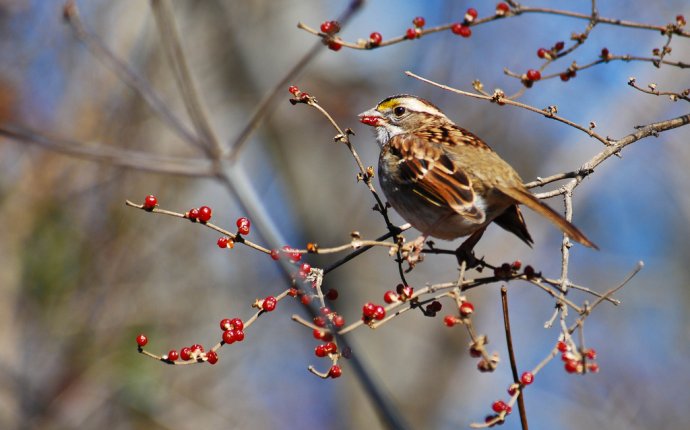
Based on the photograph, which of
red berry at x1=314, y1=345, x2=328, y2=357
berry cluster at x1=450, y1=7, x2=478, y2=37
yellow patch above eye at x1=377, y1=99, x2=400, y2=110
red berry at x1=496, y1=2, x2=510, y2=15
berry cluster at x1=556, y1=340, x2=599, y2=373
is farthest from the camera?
yellow patch above eye at x1=377, y1=99, x2=400, y2=110

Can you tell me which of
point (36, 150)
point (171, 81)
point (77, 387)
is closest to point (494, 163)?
point (77, 387)

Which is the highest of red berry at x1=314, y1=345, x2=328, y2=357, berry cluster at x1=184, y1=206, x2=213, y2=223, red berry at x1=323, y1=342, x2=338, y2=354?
berry cluster at x1=184, y1=206, x2=213, y2=223

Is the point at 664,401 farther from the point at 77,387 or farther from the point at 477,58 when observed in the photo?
the point at 77,387

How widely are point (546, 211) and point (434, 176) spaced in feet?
2.38

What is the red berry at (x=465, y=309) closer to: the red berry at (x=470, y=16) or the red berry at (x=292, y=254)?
the red berry at (x=292, y=254)

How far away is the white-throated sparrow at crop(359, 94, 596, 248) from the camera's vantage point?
357 cm

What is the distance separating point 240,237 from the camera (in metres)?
2.70

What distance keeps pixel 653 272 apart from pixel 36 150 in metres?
9.21

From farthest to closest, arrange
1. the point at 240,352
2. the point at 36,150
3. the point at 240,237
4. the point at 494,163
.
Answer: the point at 240,352, the point at 36,150, the point at 494,163, the point at 240,237

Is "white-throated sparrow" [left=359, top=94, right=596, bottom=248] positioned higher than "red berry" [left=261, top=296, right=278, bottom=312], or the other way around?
"white-throated sparrow" [left=359, top=94, right=596, bottom=248]

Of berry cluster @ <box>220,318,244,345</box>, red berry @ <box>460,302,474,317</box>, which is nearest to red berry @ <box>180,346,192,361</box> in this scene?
berry cluster @ <box>220,318,244,345</box>

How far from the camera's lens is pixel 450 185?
12.2ft

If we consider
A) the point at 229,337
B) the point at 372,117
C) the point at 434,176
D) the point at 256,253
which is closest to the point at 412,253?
the point at 434,176

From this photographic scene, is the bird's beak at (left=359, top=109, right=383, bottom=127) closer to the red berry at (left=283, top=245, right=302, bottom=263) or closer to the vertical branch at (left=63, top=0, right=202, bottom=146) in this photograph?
the vertical branch at (left=63, top=0, right=202, bottom=146)
